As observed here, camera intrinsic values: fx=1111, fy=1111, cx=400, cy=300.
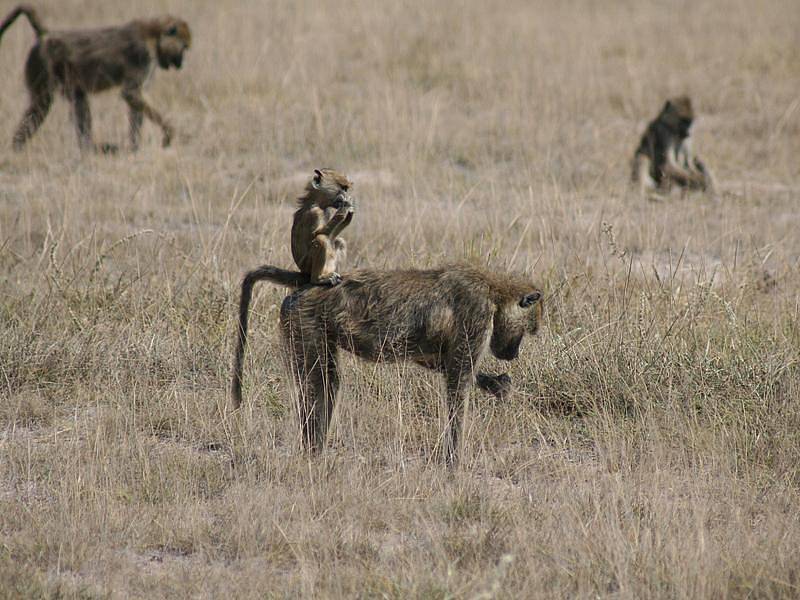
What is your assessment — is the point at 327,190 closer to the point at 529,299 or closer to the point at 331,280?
the point at 331,280

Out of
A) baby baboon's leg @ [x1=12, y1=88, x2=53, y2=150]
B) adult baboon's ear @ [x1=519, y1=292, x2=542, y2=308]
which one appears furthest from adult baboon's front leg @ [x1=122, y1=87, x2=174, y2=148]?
adult baboon's ear @ [x1=519, y1=292, x2=542, y2=308]

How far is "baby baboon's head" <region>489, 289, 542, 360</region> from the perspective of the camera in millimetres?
5480

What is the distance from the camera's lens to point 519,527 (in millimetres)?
4668

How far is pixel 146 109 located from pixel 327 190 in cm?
623

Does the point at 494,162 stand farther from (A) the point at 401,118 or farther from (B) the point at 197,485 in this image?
(B) the point at 197,485

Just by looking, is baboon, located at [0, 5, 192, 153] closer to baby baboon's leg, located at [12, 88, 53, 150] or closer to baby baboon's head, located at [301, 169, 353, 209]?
baby baboon's leg, located at [12, 88, 53, 150]

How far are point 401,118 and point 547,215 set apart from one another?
3483 millimetres

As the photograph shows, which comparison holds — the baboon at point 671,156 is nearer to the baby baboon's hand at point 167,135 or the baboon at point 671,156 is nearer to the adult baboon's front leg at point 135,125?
the baby baboon's hand at point 167,135

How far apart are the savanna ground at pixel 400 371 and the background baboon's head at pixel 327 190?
38.1 inches

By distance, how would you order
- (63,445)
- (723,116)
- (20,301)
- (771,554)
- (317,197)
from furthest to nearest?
(723,116) → (20,301) → (317,197) → (63,445) → (771,554)

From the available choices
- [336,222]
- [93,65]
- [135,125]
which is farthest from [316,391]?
[93,65]

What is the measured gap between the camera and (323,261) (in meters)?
5.48

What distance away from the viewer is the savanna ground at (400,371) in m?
4.49

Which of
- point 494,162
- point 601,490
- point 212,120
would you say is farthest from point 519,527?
point 212,120
